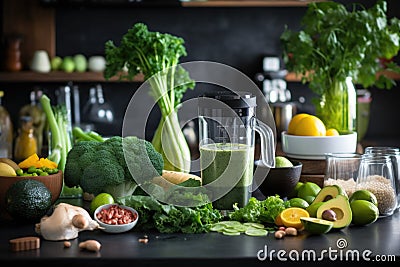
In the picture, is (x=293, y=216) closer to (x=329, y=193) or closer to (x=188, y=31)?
(x=329, y=193)

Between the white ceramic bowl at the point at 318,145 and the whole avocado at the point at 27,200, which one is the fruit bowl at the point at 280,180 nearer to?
the white ceramic bowl at the point at 318,145

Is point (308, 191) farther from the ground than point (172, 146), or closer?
closer

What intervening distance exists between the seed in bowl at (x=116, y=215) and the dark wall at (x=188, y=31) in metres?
2.98

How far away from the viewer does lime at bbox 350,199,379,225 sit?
179 cm

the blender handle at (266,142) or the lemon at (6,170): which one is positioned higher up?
the blender handle at (266,142)

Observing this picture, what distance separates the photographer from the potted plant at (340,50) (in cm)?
266

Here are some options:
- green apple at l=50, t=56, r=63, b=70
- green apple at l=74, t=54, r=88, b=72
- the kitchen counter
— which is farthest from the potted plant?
green apple at l=50, t=56, r=63, b=70

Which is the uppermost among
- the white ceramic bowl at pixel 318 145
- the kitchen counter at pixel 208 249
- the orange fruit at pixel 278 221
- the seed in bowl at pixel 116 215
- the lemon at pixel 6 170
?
the white ceramic bowl at pixel 318 145

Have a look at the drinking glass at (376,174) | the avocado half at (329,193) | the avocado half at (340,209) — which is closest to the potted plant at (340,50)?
the drinking glass at (376,174)

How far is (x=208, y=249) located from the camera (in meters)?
1.60

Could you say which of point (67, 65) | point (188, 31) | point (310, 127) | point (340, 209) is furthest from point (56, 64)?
point (340, 209)

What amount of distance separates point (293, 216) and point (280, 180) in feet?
1.06

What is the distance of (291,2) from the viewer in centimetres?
457

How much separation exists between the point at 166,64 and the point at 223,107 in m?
0.74
